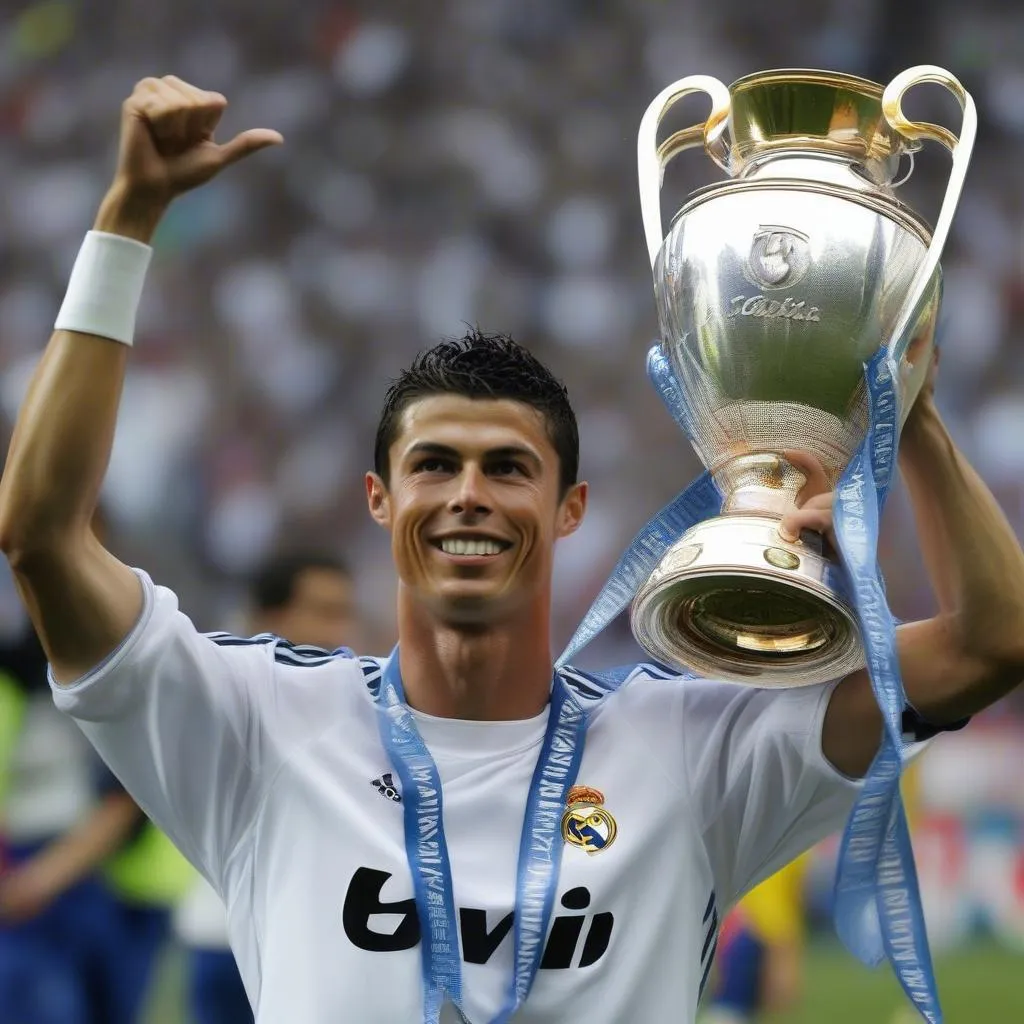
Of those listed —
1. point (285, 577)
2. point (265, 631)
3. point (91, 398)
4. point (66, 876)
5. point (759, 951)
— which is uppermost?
point (91, 398)

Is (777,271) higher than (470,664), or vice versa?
(777,271)

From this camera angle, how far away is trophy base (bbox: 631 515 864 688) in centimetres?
213

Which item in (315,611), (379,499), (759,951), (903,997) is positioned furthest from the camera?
(903,997)

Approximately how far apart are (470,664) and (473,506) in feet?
0.77

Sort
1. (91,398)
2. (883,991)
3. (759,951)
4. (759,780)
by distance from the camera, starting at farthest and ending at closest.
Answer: (883,991), (759,951), (759,780), (91,398)

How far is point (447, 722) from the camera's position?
2418 millimetres

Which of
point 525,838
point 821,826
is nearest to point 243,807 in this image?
point 525,838

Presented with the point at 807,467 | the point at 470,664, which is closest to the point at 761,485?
the point at 807,467

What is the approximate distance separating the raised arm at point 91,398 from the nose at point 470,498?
44cm

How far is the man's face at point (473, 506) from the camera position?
2.33 metres

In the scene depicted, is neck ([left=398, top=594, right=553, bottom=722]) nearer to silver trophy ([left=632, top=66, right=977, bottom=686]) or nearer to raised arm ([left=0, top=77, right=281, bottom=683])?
silver trophy ([left=632, top=66, right=977, bottom=686])

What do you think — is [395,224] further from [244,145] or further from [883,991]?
[244,145]

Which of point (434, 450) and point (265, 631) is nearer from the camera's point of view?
point (434, 450)

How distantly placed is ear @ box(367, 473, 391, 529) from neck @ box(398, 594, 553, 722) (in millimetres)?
124
